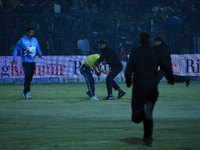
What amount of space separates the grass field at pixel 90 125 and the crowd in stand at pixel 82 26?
9.28 m

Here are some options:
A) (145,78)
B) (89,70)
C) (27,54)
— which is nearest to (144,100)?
(145,78)

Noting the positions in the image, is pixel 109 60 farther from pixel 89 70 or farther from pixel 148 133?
pixel 148 133

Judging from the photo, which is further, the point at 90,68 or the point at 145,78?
the point at 90,68

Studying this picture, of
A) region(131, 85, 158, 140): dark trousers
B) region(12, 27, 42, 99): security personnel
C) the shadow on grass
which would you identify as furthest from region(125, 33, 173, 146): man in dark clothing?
region(12, 27, 42, 99): security personnel

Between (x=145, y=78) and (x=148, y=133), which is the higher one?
(x=145, y=78)

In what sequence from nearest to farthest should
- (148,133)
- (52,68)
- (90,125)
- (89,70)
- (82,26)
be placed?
(148,133), (90,125), (89,70), (82,26), (52,68)

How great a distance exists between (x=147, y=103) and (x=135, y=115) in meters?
0.35

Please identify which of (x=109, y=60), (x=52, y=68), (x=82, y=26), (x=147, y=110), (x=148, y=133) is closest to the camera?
(x=147, y=110)

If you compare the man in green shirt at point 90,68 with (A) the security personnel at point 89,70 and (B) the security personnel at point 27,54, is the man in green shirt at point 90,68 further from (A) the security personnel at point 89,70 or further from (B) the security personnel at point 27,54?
(B) the security personnel at point 27,54

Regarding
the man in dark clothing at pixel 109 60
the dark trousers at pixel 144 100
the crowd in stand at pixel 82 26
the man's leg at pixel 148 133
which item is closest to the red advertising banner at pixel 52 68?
the crowd in stand at pixel 82 26

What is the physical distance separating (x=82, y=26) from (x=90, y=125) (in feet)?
50.8

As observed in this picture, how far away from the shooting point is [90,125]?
10.1 metres

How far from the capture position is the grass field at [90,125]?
7867 millimetres

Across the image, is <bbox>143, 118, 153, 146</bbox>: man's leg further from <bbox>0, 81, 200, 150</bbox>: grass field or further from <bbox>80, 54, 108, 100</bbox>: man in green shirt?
<bbox>80, 54, 108, 100</bbox>: man in green shirt
